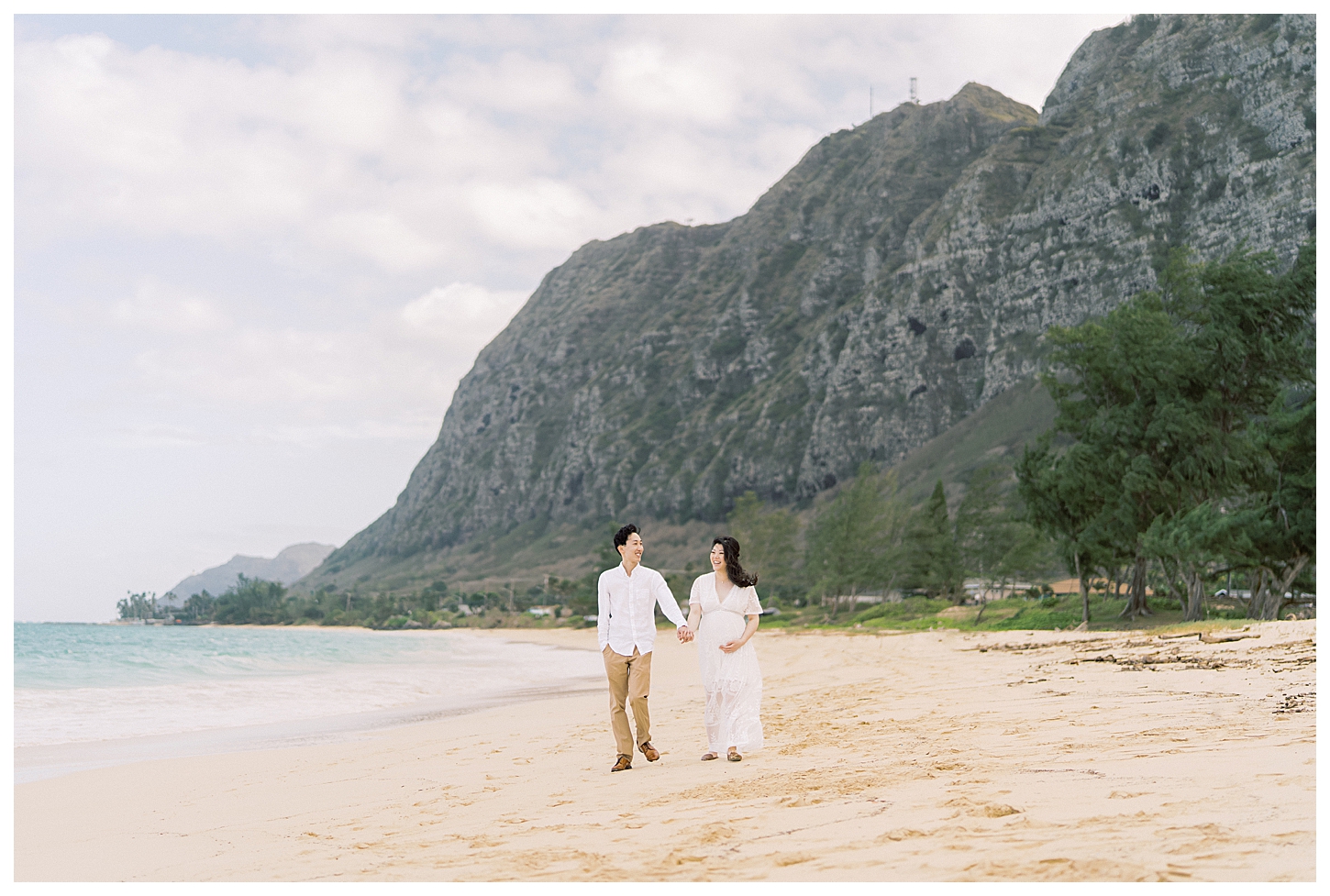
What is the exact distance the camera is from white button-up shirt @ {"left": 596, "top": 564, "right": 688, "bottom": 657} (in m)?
8.14

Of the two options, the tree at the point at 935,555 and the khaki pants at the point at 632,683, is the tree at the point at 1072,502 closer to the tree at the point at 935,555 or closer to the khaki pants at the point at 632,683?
the tree at the point at 935,555

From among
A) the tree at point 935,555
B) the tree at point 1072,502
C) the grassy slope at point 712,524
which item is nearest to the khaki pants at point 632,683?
Answer: the tree at point 1072,502

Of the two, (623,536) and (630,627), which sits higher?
(623,536)

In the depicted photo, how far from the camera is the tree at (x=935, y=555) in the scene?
174 ft

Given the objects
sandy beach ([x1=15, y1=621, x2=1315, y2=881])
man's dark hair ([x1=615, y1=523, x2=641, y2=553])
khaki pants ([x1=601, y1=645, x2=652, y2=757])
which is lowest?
sandy beach ([x1=15, y1=621, x2=1315, y2=881])

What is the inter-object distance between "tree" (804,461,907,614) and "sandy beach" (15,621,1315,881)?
47303 millimetres

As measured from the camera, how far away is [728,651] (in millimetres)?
8047

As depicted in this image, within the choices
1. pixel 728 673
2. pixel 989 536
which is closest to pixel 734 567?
pixel 728 673

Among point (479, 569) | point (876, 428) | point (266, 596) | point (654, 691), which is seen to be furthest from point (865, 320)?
point (654, 691)

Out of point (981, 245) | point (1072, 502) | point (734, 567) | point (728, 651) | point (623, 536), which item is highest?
point (981, 245)

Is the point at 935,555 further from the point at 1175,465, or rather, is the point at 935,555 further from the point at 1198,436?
the point at 1198,436

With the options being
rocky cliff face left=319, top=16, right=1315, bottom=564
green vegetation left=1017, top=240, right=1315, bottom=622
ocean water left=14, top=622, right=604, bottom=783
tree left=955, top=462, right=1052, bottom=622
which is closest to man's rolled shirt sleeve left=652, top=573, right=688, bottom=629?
ocean water left=14, top=622, right=604, bottom=783

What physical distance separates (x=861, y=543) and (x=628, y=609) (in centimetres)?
5397

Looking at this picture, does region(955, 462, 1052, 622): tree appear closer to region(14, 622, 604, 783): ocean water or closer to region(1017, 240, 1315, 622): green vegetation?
region(1017, 240, 1315, 622): green vegetation
